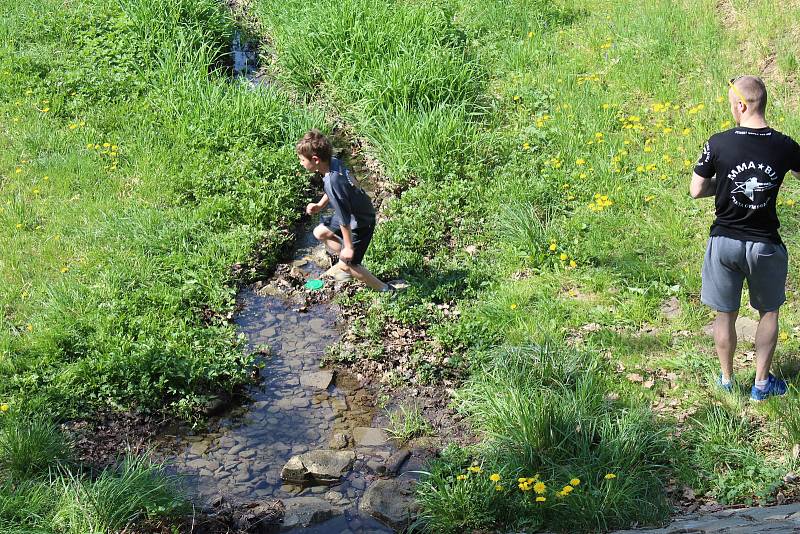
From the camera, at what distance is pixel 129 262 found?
7145 millimetres

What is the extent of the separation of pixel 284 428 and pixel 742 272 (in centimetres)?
313

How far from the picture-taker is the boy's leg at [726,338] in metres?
5.12

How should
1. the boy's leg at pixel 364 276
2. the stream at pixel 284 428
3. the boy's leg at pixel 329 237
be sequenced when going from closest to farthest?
the stream at pixel 284 428, the boy's leg at pixel 364 276, the boy's leg at pixel 329 237

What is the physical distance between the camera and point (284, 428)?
5.88 metres

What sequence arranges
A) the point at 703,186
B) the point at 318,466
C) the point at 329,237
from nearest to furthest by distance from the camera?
the point at 703,186
the point at 318,466
the point at 329,237

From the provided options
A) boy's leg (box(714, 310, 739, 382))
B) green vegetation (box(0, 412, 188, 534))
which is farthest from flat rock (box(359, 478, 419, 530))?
boy's leg (box(714, 310, 739, 382))

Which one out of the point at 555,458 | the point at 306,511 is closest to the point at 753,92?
the point at 555,458

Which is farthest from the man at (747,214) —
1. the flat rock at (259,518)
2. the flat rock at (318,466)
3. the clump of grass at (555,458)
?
the flat rock at (259,518)

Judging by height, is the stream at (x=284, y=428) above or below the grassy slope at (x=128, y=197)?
below

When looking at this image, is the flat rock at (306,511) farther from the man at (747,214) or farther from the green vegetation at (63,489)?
the man at (747,214)

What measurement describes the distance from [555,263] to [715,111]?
8.32 ft

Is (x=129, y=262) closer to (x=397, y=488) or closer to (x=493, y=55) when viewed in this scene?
(x=397, y=488)

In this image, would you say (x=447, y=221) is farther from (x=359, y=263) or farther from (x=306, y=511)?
(x=306, y=511)

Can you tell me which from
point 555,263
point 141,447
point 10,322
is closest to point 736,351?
point 555,263
